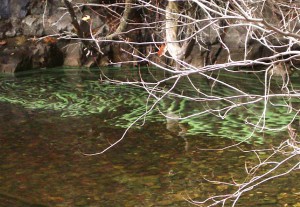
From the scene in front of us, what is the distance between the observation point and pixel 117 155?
20.7ft

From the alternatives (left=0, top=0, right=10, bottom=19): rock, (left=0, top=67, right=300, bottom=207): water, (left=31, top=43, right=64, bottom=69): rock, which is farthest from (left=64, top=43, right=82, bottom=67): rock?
(left=0, top=67, right=300, bottom=207): water

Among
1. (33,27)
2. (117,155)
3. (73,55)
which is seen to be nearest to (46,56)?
(73,55)

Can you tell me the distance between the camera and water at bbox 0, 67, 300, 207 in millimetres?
5109

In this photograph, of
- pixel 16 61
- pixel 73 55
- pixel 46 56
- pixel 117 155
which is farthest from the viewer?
pixel 73 55

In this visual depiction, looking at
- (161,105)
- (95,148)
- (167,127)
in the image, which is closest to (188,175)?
(95,148)

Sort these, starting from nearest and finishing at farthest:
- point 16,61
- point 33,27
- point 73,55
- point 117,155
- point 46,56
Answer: point 117,155 < point 16,61 < point 46,56 < point 73,55 < point 33,27

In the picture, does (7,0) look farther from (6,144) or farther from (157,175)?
(157,175)

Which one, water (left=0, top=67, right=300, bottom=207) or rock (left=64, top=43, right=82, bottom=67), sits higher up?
rock (left=64, top=43, right=82, bottom=67)

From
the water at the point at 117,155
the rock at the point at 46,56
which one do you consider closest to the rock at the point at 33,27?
the rock at the point at 46,56

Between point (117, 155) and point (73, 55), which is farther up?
point (73, 55)

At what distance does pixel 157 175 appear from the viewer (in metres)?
5.64

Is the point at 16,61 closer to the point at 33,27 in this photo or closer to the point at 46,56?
the point at 46,56

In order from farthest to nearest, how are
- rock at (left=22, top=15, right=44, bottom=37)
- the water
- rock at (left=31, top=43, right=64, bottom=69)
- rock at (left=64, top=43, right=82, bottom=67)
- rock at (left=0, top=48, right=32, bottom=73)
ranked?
rock at (left=22, top=15, right=44, bottom=37)
rock at (left=64, top=43, right=82, bottom=67)
rock at (left=31, top=43, right=64, bottom=69)
rock at (left=0, top=48, right=32, bottom=73)
the water

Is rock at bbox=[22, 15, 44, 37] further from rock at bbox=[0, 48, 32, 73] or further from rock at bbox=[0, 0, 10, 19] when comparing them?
rock at bbox=[0, 48, 32, 73]
